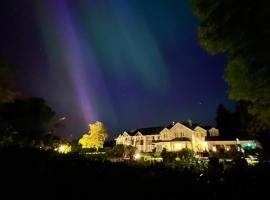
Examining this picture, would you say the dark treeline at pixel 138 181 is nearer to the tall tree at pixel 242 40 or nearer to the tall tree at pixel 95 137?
the tall tree at pixel 242 40

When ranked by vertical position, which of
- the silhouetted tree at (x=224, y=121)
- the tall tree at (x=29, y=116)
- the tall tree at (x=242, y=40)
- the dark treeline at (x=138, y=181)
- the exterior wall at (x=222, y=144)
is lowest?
the dark treeline at (x=138, y=181)

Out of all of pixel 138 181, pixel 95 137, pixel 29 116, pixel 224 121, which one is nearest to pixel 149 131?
pixel 95 137

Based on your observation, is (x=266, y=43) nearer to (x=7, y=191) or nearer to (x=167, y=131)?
(x=7, y=191)

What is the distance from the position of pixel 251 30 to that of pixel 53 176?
21.0ft

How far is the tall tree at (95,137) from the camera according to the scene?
59.0m

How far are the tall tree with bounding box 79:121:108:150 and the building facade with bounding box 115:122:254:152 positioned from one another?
13486 mm

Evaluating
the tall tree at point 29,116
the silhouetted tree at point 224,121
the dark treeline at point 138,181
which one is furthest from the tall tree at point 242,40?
the silhouetted tree at point 224,121

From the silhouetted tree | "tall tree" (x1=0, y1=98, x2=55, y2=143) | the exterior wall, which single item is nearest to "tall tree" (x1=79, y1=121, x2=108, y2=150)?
"tall tree" (x1=0, y1=98, x2=55, y2=143)

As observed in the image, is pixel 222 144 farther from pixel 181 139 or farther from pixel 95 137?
pixel 95 137

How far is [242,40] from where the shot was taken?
6387 mm

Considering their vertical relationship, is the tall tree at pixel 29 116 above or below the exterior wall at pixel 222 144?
above

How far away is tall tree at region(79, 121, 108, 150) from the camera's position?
193ft

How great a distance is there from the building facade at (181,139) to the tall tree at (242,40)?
50285 millimetres

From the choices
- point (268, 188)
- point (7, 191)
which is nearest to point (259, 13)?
point (268, 188)
